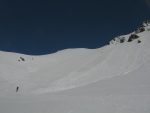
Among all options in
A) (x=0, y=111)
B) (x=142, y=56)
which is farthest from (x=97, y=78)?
(x=0, y=111)

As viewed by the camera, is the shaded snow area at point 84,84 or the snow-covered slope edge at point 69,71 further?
the snow-covered slope edge at point 69,71

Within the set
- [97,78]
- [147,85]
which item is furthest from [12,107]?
[97,78]

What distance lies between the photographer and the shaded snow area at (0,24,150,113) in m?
18.3

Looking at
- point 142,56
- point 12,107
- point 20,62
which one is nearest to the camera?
point 12,107

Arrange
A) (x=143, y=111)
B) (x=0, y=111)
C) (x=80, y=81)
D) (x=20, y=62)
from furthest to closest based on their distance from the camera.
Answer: (x=20, y=62) → (x=80, y=81) → (x=0, y=111) → (x=143, y=111)

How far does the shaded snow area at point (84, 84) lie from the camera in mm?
18302

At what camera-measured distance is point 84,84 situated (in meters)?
31.9

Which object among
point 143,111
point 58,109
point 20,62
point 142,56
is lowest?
point 143,111

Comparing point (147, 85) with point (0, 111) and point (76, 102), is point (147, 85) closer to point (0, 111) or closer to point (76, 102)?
point (76, 102)

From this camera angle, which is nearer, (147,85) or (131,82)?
(147,85)

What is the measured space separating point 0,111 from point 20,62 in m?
37.6

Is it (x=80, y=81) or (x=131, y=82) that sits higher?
(x=80, y=81)

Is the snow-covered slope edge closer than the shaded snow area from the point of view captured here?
No

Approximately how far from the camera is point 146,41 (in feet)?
180
